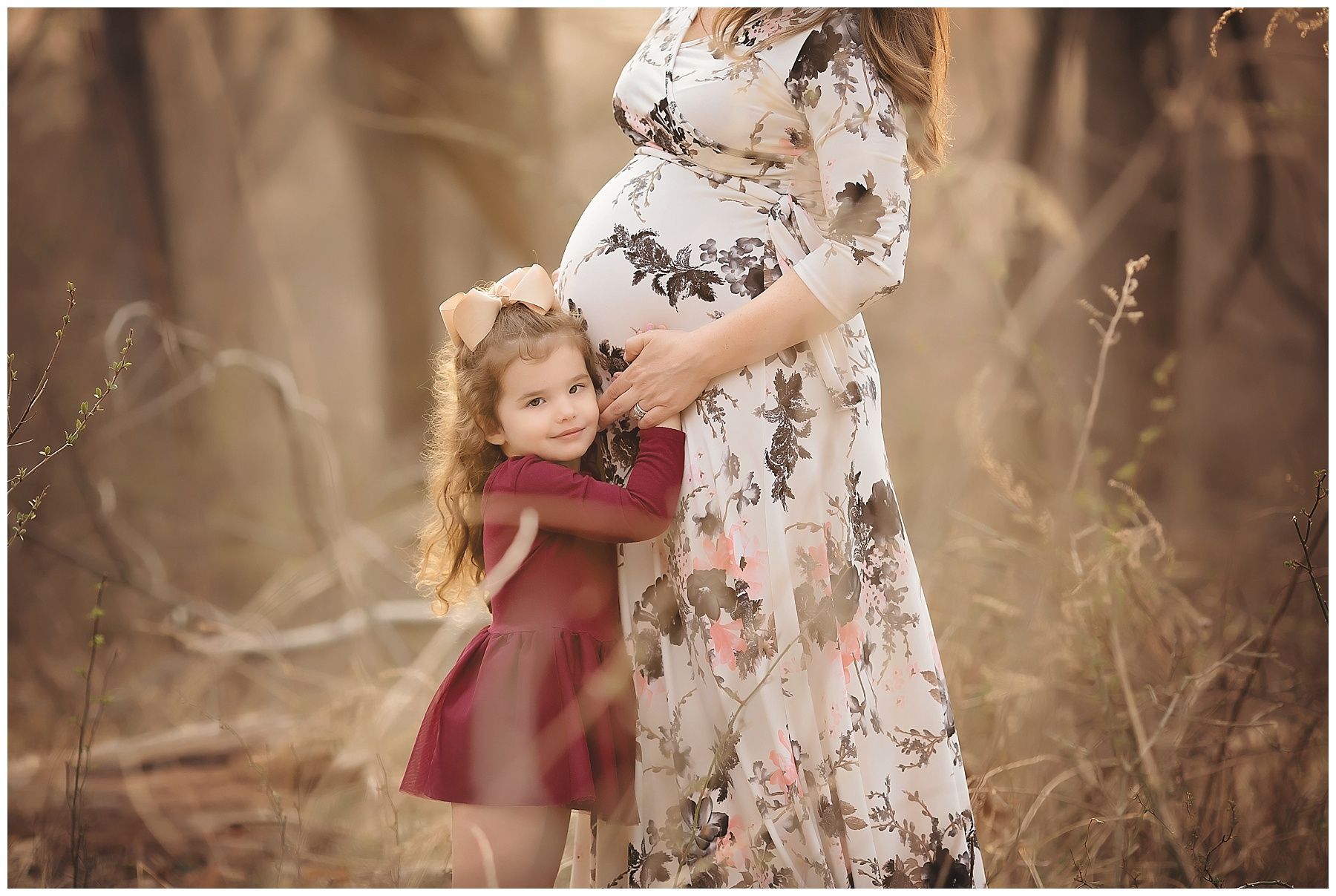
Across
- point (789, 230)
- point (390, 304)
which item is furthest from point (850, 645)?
point (390, 304)

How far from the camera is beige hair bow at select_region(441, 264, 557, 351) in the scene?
1419mm

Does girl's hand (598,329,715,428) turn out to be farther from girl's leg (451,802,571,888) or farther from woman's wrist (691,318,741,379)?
girl's leg (451,802,571,888)

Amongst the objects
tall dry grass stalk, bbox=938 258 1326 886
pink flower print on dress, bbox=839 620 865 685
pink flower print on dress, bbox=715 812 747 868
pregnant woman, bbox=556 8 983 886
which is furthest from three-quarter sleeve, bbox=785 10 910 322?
pink flower print on dress, bbox=715 812 747 868

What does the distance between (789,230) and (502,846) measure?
2.90ft

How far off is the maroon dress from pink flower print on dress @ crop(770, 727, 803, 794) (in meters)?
0.20

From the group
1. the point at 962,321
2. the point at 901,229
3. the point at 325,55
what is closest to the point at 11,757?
the point at 325,55

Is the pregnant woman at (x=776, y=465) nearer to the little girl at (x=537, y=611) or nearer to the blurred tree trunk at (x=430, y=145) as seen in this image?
the little girl at (x=537, y=611)

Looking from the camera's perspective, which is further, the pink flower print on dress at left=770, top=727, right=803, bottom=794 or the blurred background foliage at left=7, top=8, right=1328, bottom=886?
the blurred background foliage at left=7, top=8, right=1328, bottom=886

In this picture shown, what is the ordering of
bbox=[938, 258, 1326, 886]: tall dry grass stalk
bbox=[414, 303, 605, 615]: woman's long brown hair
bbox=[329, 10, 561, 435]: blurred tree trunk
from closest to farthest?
bbox=[414, 303, 605, 615]: woman's long brown hair
bbox=[938, 258, 1326, 886]: tall dry grass stalk
bbox=[329, 10, 561, 435]: blurred tree trunk

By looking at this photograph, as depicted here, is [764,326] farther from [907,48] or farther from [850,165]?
[907,48]

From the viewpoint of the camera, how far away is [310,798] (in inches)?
104

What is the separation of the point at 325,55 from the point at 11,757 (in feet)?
8.69

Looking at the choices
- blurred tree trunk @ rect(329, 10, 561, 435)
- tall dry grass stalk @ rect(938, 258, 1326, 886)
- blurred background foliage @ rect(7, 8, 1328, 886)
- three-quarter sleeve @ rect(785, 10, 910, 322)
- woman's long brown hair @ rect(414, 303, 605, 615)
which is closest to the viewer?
three-quarter sleeve @ rect(785, 10, 910, 322)

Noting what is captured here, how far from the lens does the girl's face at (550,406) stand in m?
1.37
